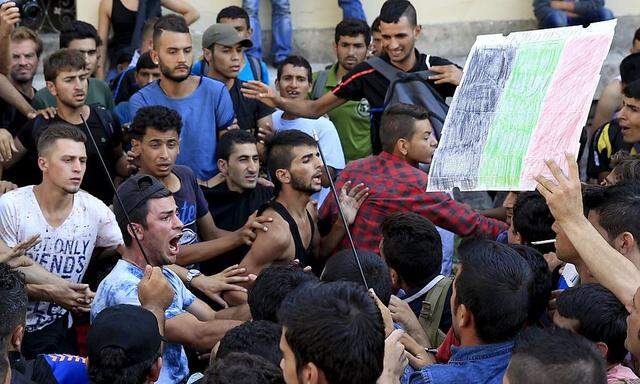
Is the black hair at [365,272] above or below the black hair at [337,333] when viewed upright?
below

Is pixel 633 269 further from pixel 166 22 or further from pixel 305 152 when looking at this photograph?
pixel 166 22

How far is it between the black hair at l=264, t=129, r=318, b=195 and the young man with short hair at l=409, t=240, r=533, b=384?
246 centimetres

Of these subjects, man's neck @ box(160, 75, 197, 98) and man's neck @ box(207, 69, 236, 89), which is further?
man's neck @ box(207, 69, 236, 89)

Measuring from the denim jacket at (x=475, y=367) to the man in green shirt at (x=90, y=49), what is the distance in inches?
169

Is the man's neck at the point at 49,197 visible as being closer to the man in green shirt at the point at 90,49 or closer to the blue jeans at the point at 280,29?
the man in green shirt at the point at 90,49

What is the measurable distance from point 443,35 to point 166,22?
393 cm

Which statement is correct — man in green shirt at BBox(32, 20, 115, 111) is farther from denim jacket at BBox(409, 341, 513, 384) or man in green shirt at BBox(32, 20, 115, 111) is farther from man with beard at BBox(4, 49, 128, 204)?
denim jacket at BBox(409, 341, 513, 384)

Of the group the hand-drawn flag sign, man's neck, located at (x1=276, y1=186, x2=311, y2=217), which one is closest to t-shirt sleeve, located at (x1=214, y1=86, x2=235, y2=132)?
man's neck, located at (x1=276, y1=186, x2=311, y2=217)

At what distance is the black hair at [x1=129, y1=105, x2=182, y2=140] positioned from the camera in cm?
647

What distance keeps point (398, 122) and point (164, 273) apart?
6.31 ft

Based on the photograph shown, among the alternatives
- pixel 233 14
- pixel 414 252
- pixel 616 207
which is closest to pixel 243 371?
pixel 414 252

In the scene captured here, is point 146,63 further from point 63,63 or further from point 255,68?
point 63,63

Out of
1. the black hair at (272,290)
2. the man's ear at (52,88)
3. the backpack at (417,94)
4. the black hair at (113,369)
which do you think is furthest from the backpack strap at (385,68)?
the black hair at (113,369)

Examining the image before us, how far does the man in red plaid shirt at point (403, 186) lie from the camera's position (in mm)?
6012
